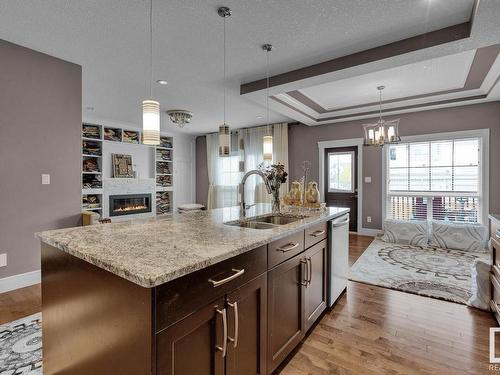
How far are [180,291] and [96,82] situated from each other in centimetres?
387

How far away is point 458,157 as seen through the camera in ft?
15.7

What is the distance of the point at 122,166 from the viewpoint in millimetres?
6375

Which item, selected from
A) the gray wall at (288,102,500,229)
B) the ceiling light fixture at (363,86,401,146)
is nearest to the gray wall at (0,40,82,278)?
the ceiling light fixture at (363,86,401,146)

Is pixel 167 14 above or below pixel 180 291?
above

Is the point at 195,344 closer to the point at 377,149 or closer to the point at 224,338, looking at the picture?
the point at 224,338

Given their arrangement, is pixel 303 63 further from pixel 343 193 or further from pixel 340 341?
pixel 343 193

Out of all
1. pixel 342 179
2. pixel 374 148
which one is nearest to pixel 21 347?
pixel 342 179

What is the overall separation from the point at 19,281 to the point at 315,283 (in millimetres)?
3075

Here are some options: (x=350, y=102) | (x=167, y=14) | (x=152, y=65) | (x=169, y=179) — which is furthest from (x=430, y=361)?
(x=169, y=179)

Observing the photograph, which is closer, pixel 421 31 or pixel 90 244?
pixel 90 244

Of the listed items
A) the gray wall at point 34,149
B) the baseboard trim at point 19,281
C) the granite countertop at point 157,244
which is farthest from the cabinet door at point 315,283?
the gray wall at point 34,149

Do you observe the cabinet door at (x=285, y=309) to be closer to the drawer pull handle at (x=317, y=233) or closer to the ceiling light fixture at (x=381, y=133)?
the drawer pull handle at (x=317, y=233)

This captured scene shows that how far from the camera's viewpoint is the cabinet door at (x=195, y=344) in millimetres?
890

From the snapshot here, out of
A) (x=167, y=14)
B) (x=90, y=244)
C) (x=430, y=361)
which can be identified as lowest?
(x=430, y=361)
